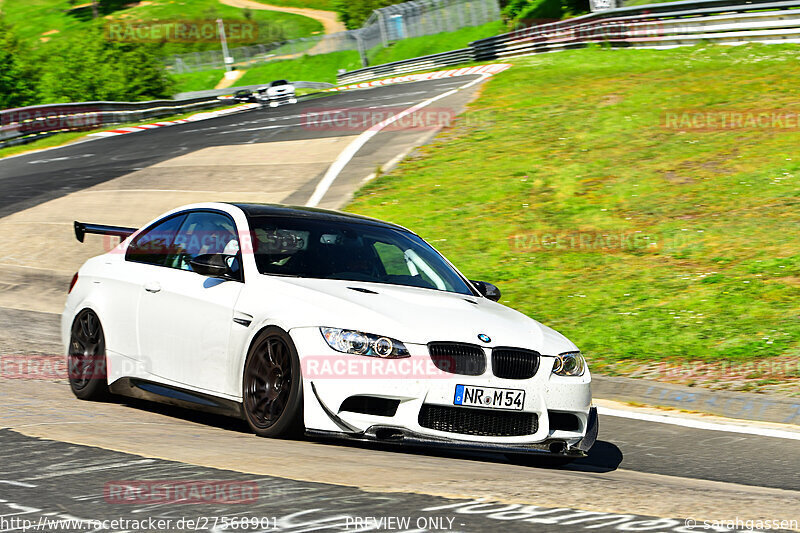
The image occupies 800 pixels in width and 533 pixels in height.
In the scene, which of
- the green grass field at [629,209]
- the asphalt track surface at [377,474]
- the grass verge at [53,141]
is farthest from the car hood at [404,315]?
the grass verge at [53,141]

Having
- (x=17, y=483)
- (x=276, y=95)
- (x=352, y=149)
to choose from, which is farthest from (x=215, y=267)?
(x=276, y=95)

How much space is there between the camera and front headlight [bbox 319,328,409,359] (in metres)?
5.73

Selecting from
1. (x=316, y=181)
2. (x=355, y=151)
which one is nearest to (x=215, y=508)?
(x=316, y=181)

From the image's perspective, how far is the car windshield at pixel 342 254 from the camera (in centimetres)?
673

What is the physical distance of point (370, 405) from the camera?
5.79 meters

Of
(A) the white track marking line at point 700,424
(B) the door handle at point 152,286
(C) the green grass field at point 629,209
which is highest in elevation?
(B) the door handle at point 152,286

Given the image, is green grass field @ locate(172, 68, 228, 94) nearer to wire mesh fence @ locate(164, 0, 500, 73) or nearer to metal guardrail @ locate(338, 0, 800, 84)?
wire mesh fence @ locate(164, 0, 500, 73)

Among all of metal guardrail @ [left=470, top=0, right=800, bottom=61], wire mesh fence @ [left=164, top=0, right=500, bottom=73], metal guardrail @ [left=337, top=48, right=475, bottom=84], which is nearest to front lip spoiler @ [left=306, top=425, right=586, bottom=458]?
metal guardrail @ [left=470, top=0, right=800, bottom=61]

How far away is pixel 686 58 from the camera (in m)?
26.8

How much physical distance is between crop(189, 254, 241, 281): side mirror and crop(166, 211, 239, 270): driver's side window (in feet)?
0.95

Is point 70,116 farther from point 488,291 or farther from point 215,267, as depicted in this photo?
point 215,267

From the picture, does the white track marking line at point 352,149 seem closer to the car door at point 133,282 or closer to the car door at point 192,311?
the car door at point 133,282

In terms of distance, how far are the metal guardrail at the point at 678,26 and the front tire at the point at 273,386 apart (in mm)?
22928

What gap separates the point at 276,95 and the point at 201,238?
34495 mm
